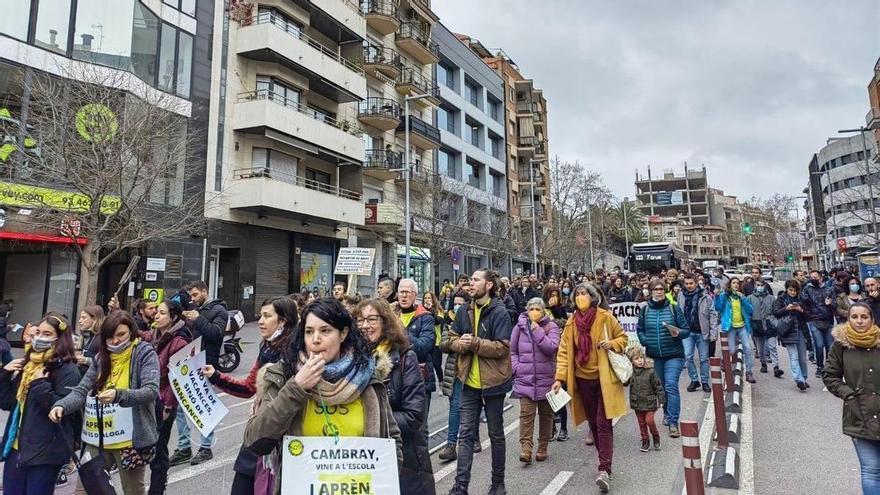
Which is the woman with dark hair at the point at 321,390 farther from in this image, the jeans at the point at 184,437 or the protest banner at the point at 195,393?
the jeans at the point at 184,437

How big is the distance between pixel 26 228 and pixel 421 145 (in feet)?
74.7

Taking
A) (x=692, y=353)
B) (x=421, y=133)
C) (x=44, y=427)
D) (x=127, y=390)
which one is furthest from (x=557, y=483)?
(x=421, y=133)

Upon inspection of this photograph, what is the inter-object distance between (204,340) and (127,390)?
213 centimetres

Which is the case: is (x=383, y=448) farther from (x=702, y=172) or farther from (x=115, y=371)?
(x=702, y=172)

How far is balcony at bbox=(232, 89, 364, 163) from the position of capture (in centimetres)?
2088

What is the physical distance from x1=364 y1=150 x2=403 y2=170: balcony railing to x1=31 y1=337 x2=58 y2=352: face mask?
2461cm

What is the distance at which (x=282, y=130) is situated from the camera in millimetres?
21391

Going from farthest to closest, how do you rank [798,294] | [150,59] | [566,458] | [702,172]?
[702,172], [150,59], [798,294], [566,458]

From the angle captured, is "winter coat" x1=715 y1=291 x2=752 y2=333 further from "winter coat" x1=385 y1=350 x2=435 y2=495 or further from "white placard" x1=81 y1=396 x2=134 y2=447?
"white placard" x1=81 y1=396 x2=134 y2=447

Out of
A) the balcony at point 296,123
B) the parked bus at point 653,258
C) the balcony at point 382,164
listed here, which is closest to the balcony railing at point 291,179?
the balcony at point 296,123

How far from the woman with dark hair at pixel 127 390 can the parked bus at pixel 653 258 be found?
26824 mm

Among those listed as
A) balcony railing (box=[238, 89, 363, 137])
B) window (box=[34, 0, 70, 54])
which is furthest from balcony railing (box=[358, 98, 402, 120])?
window (box=[34, 0, 70, 54])

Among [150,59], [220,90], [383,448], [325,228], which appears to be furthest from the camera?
[325,228]

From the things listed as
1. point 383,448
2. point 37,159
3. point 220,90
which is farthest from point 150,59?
point 383,448
